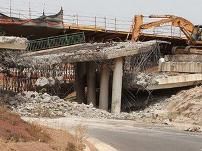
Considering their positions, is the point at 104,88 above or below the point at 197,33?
below

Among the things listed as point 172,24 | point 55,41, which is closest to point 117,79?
point 55,41

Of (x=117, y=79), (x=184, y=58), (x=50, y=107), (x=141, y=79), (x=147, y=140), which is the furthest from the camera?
(x=184, y=58)

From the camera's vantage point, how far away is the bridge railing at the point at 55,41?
50062mm

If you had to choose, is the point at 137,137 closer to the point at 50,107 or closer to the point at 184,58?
the point at 50,107

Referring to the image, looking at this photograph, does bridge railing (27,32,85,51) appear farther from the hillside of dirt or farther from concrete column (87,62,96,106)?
the hillside of dirt

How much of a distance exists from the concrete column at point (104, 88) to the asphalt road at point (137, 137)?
8653 millimetres

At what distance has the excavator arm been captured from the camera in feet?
169

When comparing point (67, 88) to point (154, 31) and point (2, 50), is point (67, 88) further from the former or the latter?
point (154, 31)

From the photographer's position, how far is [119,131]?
94.7 ft

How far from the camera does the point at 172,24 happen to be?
5197 centimetres

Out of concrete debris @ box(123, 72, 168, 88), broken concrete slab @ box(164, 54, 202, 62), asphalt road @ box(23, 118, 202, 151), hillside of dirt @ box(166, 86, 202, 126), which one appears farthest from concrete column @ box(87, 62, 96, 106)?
asphalt road @ box(23, 118, 202, 151)

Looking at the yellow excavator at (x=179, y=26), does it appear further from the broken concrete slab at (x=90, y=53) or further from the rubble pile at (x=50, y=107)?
the rubble pile at (x=50, y=107)

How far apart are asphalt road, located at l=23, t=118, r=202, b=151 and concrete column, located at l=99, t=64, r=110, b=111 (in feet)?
28.4

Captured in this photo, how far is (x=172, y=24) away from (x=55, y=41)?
10.8m
